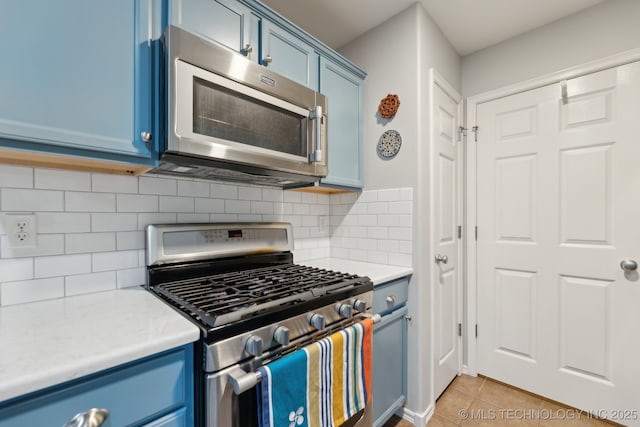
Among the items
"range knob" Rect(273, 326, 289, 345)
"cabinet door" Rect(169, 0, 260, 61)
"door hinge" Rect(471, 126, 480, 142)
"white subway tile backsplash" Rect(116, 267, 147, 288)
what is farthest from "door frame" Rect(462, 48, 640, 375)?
"white subway tile backsplash" Rect(116, 267, 147, 288)

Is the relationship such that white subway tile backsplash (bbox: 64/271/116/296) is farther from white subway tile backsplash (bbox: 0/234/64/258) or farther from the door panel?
the door panel

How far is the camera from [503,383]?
6.86 feet

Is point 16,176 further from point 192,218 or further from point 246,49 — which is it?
point 246,49

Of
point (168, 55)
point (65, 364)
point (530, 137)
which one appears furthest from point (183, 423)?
point (530, 137)

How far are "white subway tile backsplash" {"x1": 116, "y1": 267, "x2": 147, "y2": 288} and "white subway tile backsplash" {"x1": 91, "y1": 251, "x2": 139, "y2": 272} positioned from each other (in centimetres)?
2

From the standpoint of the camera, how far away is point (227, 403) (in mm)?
823

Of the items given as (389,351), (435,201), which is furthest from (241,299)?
(435,201)

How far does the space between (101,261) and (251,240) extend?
0.67 meters

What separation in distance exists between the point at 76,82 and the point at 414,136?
61.1 inches

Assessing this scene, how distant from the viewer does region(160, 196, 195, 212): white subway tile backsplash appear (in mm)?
1349

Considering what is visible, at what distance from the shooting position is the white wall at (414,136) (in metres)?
1.72

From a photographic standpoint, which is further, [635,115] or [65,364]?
[635,115]

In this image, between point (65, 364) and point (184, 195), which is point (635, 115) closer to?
point (184, 195)

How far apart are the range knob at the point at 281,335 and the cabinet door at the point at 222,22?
1159 mm
